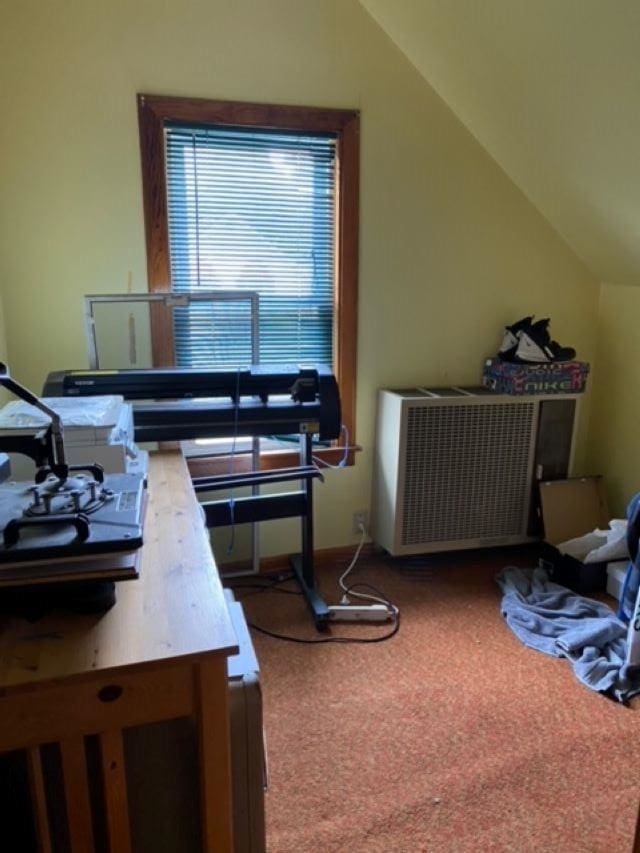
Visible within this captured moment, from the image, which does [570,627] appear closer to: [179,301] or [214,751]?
[214,751]

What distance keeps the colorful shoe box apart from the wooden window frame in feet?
2.37

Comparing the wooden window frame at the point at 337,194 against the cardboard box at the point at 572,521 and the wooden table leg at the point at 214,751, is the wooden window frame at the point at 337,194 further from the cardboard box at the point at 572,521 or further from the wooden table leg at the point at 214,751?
the wooden table leg at the point at 214,751

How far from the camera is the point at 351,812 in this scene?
5.27 ft

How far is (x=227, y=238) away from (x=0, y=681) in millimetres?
2102

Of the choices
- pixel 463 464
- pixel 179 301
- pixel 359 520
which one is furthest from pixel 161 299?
pixel 463 464

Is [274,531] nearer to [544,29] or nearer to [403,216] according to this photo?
A: [403,216]

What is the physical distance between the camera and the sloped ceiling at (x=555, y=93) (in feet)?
6.08

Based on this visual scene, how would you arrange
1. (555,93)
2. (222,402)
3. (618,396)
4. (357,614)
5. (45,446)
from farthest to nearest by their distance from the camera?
(618,396) → (357,614) → (222,402) → (555,93) → (45,446)

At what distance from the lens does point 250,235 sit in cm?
267

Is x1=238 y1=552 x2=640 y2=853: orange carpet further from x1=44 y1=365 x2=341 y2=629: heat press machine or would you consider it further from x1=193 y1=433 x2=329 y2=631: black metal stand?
x1=44 y1=365 x2=341 y2=629: heat press machine

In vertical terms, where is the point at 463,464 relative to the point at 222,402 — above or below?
below

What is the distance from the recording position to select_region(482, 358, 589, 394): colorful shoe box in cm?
285

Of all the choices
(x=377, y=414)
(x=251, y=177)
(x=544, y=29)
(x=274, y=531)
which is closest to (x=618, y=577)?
(x=377, y=414)

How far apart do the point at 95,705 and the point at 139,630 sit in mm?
140
